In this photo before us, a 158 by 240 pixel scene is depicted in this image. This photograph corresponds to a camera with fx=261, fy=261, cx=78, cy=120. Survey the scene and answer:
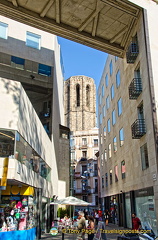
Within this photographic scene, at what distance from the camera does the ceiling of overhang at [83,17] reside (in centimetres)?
1961

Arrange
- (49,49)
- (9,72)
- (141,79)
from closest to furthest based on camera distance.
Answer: (141,79)
(9,72)
(49,49)

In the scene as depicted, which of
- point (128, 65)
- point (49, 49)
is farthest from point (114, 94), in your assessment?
point (49, 49)

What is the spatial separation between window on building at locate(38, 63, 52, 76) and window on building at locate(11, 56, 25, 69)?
1.87 metres

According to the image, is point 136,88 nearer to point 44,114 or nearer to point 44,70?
point 44,114

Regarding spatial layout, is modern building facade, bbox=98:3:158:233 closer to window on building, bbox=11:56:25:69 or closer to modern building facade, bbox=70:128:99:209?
window on building, bbox=11:56:25:69

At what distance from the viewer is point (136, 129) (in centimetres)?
1895

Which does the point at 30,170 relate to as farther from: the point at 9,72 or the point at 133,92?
the point at 9,72

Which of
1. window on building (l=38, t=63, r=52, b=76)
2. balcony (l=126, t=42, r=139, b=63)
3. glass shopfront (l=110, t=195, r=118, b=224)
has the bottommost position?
glass shopfront (l=110, t=195, r=118, b=224)

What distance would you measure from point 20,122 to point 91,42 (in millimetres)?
11726

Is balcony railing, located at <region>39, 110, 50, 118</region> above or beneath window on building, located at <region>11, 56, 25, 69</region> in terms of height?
beneath

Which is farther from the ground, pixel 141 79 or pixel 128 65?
pixel 128 65

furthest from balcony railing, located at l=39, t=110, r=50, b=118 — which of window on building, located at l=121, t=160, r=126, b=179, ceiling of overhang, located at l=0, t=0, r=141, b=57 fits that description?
window on building, located at l=121, t=160, r=126, b=179

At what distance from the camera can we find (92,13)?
66.6 ft

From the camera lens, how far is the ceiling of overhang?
19609 mm
